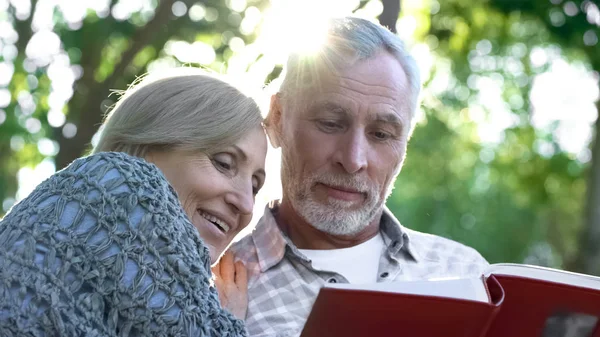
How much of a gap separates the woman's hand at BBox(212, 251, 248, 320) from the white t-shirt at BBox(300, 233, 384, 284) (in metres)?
0.30

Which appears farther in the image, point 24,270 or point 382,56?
point 382,56

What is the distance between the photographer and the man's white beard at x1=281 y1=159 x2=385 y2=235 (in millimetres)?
3648

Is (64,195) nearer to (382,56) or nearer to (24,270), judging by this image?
(24,270)

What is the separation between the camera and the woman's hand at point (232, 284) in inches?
132

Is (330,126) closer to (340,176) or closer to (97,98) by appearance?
(340,176)

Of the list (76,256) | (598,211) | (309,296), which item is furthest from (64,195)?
(598,211)

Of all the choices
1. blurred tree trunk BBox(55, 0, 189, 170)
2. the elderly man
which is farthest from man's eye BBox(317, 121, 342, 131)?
blurred tree trunk BBox(55, 0, 189, 170)

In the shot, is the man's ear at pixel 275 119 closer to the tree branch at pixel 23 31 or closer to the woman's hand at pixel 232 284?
the woman's hand at pixel 232 284

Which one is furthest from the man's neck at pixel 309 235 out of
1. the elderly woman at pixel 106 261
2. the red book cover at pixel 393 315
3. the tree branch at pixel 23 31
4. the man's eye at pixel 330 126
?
the tree branch at pixel 23 31

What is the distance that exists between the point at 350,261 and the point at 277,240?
0.29m

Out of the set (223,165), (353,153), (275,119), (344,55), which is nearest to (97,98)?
(275,119)

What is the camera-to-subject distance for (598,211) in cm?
950

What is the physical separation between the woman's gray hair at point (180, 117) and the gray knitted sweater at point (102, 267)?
18.8 inches

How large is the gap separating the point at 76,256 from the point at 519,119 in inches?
691
